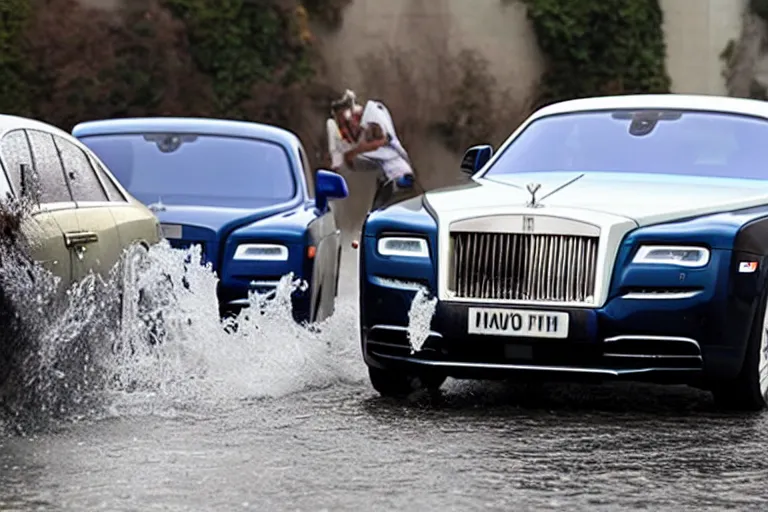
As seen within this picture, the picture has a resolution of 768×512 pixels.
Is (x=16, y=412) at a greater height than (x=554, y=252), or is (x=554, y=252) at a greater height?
(x=554, y=252)

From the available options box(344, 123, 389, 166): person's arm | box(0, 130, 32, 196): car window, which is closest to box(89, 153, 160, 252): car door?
box(0, 130, 32, 196): car window

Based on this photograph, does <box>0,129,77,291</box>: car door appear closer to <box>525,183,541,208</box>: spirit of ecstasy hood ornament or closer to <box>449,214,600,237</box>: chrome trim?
<box>449,214,600,237</box>: chrome trim

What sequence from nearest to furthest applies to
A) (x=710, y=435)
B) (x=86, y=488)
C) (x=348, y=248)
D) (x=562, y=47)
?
(x=86, y=488), (x=710, y=435), (x=348, y=248), (x=562, y=47)

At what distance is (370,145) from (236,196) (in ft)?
19.9

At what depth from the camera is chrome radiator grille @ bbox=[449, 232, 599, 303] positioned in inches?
329

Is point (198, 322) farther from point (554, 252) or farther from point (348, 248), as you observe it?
point (348, 248)

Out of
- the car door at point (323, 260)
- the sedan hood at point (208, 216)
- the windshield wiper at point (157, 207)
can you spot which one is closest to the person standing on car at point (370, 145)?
the car door at point (323, 260)

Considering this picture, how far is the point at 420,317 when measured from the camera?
8547mm

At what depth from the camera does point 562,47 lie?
87.9ft

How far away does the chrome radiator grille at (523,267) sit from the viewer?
27.4 ft

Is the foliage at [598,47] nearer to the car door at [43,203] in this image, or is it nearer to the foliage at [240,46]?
the foliage at [240,46]

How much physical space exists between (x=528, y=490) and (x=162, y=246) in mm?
4018

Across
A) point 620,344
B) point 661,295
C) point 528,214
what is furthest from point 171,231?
point 661,295

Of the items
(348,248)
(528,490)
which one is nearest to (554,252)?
(528,490)
